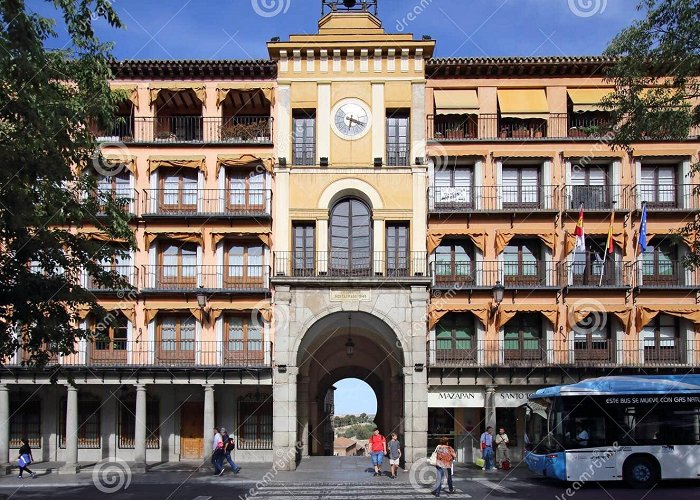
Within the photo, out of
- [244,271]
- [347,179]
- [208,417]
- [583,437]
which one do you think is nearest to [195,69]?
[347,179]

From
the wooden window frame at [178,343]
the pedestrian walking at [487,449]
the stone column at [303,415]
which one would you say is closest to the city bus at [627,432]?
the pedestrian walking at [487,449]

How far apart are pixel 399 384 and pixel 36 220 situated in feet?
70.1

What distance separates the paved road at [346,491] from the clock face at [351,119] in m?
13.5

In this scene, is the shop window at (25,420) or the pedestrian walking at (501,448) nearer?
the pedestrian walking at (501,448)

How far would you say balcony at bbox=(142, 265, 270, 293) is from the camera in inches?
1344

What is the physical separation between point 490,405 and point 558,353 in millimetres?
3608

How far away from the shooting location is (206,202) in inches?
1350

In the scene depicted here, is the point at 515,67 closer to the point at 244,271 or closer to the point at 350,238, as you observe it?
the point at 350,238

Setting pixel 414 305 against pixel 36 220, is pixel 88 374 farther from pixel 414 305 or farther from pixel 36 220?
pixel 36 220

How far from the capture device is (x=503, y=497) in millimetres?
21828

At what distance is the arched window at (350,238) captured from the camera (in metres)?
31.9

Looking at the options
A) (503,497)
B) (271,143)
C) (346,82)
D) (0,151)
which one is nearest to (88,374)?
(271,143)

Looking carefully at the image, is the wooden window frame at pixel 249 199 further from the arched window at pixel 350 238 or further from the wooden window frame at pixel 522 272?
the wooden window frame at pixel 522 272

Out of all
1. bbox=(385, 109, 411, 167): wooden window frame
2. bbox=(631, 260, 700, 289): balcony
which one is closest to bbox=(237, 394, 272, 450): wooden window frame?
bbox=(385, 109, 411, 167): wooden window frame
